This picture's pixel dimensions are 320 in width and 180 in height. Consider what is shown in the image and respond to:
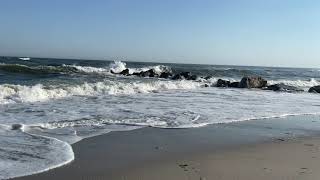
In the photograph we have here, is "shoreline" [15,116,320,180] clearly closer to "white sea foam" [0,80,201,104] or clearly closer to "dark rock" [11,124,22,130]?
"dark rock" [11,124,22,130]

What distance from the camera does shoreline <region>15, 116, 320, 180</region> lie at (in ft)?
20.7

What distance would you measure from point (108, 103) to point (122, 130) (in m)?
5.60

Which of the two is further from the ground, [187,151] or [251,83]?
[187,151]

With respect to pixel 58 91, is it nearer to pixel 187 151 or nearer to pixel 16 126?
pixel 16 126

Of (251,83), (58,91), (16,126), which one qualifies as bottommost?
(251,83)

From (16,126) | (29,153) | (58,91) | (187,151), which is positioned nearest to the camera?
(29,153)

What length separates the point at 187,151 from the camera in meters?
7.89

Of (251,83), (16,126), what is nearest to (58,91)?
(16,126)

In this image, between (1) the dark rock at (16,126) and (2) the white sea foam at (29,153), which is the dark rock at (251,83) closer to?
(1) the dark rock at (16,126)

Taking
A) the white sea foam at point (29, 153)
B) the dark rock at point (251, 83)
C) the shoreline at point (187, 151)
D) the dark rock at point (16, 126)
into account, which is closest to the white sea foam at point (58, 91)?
the dark rock at point (16, 126)

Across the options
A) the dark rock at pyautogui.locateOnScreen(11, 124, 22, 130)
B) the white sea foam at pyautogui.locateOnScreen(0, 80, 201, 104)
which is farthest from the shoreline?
the white sea foam at pyautogui.locateOnScreen(0, 80, 201, 104)

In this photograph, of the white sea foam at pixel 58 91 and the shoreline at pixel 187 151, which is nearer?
the shoreline at pixel 187 151

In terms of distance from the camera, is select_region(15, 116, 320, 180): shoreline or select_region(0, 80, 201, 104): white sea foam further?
select_region(0, 80, 201, 104): white sea foam

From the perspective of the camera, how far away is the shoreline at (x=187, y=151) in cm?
630
